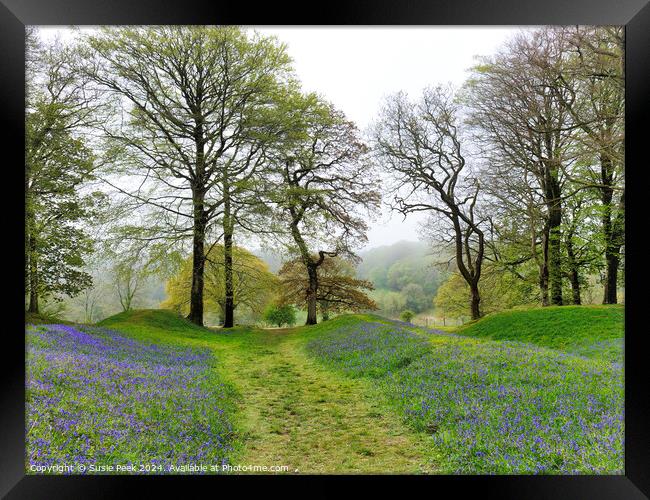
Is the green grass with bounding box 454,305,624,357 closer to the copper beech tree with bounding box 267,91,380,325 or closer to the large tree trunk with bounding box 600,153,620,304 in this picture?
the large tree trunk with bounding box 600,153,620,304

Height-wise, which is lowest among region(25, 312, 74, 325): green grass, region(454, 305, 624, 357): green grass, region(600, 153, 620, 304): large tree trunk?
region(454, 305, 624, 357): green grass

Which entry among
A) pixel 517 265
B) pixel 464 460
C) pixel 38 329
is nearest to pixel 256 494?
pixel 464 460

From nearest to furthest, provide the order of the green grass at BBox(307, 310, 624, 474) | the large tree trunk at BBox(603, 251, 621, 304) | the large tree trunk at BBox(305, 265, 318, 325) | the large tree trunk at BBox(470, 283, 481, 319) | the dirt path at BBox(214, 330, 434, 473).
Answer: the green grass at BBox(307, 310, 624, 474), the dirt path at BBox(214, 330, 434, 473), the large tree trunk at BBox(603, 251, 621, 304), the large tree trunk at BBox(470, 283, 481, 319), the large tree trunk at BBox(305, 265, 318, 325)

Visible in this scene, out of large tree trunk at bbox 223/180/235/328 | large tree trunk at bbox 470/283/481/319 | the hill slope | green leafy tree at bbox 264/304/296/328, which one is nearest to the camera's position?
the hill slope

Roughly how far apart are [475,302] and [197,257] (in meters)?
4.39

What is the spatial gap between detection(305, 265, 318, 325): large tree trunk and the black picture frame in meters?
2.38

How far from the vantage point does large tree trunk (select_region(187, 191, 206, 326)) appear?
18.1ft

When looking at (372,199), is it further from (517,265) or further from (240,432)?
(240,432)

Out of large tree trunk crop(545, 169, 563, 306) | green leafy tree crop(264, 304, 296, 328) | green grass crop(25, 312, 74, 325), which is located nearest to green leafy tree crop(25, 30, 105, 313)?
green grass crop(25, 312, 74, 325)

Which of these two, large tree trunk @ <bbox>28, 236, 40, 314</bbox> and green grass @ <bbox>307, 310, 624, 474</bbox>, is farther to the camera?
large tree trunk @ <bbox>28, 236, 40, 314</bbox>

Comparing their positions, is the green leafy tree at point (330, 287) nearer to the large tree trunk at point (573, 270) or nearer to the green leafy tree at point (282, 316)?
the green leafy tree at point (282, 316)

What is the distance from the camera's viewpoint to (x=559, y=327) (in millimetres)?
5016
